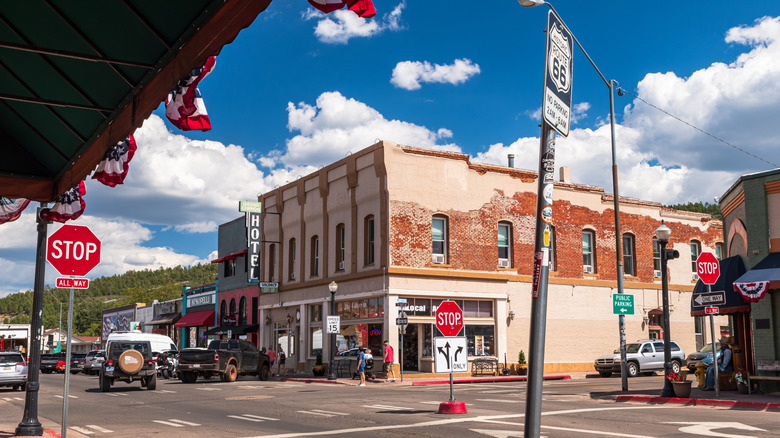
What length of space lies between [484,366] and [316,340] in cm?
970

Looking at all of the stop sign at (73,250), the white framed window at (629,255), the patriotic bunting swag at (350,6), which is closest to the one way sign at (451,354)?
the stop sign at (73,250)

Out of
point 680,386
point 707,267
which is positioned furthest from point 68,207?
point 680,386

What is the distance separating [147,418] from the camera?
55.5 ft

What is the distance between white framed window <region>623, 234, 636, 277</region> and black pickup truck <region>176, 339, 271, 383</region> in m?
21.7

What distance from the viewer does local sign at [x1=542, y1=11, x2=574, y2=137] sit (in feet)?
19.3

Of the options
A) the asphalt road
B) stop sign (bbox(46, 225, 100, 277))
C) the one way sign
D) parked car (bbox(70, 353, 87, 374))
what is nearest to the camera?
stop sign (bbox(46, 225, 100, 277))

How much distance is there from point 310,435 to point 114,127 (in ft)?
21.6

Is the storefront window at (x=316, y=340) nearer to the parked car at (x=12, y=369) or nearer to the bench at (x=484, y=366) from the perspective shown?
the bench at (x=484, y=366)

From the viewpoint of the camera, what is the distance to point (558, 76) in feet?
19.9

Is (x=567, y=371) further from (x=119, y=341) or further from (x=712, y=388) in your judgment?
(x=119, y=341)

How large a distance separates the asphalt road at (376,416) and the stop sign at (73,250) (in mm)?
4165

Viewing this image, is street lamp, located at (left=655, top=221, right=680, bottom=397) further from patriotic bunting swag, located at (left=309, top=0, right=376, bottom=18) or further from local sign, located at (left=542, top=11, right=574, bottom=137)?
patriotic bunting swag, located at (left=309, top=0, right=376, bottom=18)

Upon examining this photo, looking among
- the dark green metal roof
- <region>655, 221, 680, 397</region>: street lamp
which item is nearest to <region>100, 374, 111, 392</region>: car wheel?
the dark green metal roof

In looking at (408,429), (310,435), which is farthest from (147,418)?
(408,429)
